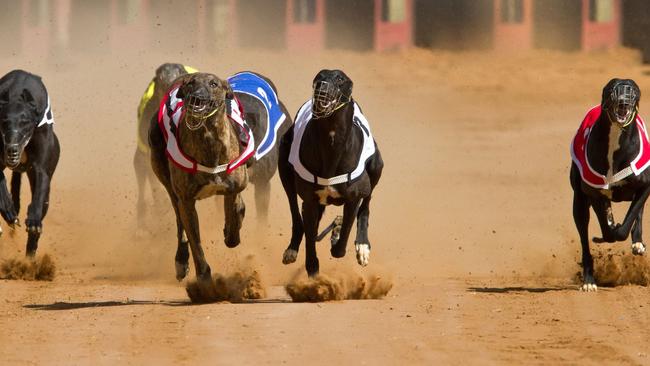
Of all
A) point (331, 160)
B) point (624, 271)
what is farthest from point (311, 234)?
point (624, 271)

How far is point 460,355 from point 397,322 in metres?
1.24

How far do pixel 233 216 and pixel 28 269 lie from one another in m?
2.36

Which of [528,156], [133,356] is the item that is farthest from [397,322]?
[528,156]

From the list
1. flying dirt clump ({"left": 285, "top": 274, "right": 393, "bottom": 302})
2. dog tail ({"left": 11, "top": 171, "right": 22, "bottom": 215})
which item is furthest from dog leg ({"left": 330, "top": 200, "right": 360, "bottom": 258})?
dog tail ({"left": 11, "top": 171, "right": 22, "bottom": 215})

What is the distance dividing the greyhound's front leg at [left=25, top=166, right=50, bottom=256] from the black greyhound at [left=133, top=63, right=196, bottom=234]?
1902 millimetres

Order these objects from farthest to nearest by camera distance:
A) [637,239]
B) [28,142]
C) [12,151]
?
[28,142]
[12,151]
[637,239]

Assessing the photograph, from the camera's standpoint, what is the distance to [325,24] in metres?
30.3

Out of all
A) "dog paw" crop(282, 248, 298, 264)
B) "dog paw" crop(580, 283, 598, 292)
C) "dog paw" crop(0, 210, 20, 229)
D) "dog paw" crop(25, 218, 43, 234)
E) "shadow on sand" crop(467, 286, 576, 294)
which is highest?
"dog paw" crop(0, 210, 20, 229)

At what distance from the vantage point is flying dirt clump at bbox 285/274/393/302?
35.9ft

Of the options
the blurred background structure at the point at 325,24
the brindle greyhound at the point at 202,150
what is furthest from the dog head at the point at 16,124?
the blurred background structure at the point at 325,24

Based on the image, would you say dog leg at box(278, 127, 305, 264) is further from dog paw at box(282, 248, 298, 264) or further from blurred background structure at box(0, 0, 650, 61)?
blurred background structure at box(0, 0, 650, 61)

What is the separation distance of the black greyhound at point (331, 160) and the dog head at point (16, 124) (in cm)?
251

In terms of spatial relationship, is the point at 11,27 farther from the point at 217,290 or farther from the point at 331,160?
the point at 331,160

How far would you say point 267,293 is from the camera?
11.7 m
